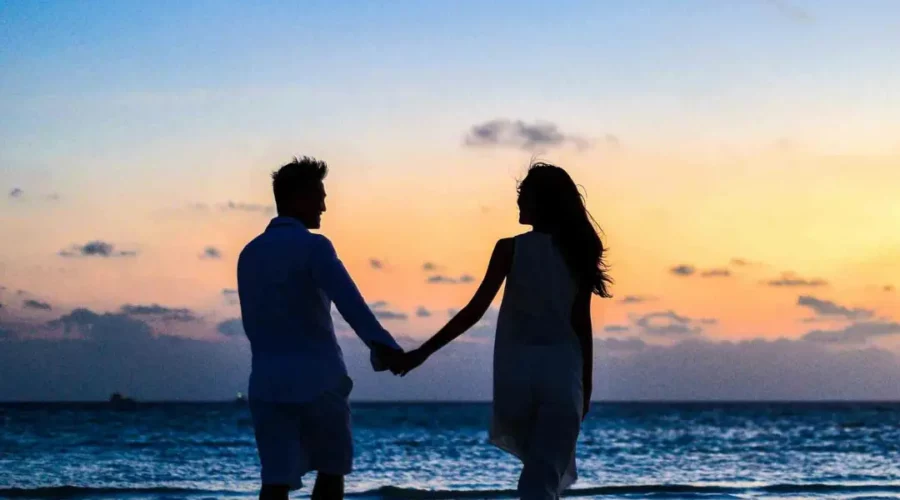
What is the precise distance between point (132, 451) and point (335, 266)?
67.3ft

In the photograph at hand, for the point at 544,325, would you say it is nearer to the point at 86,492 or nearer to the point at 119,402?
the point at 86,492

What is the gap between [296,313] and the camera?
3.48 metres

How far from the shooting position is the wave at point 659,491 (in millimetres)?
12062

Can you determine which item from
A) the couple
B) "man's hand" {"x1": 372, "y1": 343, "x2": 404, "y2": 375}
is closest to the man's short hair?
the couple

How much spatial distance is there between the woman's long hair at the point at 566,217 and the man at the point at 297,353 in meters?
0.74

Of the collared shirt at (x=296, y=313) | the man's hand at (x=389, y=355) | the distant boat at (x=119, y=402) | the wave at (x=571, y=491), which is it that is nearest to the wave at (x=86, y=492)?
the wave at (x=571, y=491)

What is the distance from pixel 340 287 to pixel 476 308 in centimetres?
60

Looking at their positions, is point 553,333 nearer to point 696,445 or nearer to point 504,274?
point 504,274

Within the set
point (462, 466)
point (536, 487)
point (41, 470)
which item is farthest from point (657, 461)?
point (536, 487)

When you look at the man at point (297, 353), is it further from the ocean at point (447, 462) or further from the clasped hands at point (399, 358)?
the ocean at point (447, 462)

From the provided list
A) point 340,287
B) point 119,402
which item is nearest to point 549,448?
point 340,287

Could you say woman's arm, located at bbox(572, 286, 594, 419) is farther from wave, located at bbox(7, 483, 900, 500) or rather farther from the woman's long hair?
wave, located at bbox(7, 483, 900, 500)

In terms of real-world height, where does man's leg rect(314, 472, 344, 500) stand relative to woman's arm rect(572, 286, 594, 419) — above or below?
below

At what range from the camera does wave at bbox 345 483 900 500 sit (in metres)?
12.1
